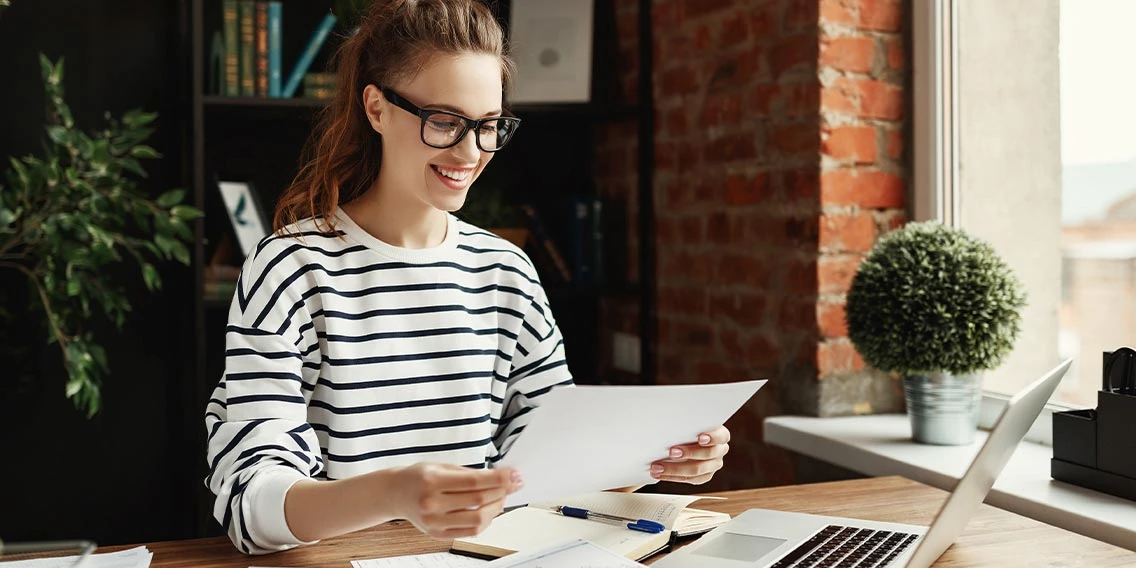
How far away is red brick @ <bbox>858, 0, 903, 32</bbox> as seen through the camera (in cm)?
202

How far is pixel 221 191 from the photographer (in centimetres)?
239

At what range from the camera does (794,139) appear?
6.71 ft

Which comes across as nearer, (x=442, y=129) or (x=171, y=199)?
(x=442, y=129)

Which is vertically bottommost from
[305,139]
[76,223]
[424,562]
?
[424,562]

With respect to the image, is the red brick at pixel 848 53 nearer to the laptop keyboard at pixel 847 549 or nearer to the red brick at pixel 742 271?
the red brick at pixel 742 271

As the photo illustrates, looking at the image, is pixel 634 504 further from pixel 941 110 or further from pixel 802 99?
pixel 941 110

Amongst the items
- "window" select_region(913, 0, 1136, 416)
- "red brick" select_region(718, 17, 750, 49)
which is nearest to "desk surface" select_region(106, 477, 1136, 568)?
"window" select_region(913, 0, 1136, 416)

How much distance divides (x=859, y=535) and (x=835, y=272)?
0.88 metres

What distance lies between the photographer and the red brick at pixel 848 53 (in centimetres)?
198

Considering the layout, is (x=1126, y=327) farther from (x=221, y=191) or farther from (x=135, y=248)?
(x=135, y=248)

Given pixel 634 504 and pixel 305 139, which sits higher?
pixel 305 139

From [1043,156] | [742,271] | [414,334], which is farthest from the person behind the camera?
[742,271]

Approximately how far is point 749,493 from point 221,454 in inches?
28.3

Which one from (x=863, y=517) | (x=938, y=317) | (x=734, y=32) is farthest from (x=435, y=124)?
(x=734, y=32)
